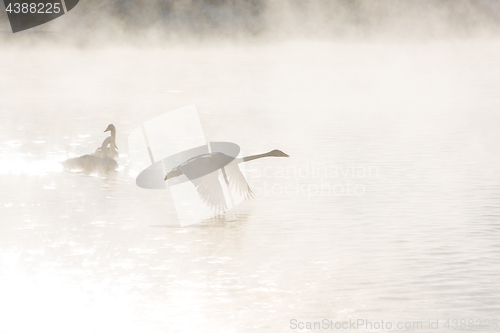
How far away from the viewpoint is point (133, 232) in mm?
7695

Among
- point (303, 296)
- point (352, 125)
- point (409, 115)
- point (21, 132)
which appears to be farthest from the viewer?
point (409, 115)

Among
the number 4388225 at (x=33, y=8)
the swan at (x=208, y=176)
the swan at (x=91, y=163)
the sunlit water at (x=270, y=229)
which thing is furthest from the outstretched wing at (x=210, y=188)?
the number 4388225 at (x=33, y=8)

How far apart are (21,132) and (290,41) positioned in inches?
1339

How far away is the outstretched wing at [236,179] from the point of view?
8398 millimetres

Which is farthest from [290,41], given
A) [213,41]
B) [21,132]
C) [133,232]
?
[133,232]

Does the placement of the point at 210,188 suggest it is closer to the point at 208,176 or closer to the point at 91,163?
the point at 208,176

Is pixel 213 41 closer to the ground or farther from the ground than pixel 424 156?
farther from the ground

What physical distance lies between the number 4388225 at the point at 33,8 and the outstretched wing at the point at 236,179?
36.3 metres

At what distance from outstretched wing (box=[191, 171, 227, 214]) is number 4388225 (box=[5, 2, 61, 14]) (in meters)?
36.5

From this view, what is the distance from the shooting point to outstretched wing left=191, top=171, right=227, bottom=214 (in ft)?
26.6

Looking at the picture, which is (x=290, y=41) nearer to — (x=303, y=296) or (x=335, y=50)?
(x=335, y=50)

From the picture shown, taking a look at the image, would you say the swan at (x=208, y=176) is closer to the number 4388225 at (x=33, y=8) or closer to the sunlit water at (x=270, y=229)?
the sunlit water at (x=270, y=229)

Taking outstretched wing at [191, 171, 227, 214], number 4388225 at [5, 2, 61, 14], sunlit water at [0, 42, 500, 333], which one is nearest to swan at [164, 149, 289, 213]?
outstretched wing at [191, 171, 227, 214]

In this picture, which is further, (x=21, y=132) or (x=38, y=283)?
(x=21, y=132)
